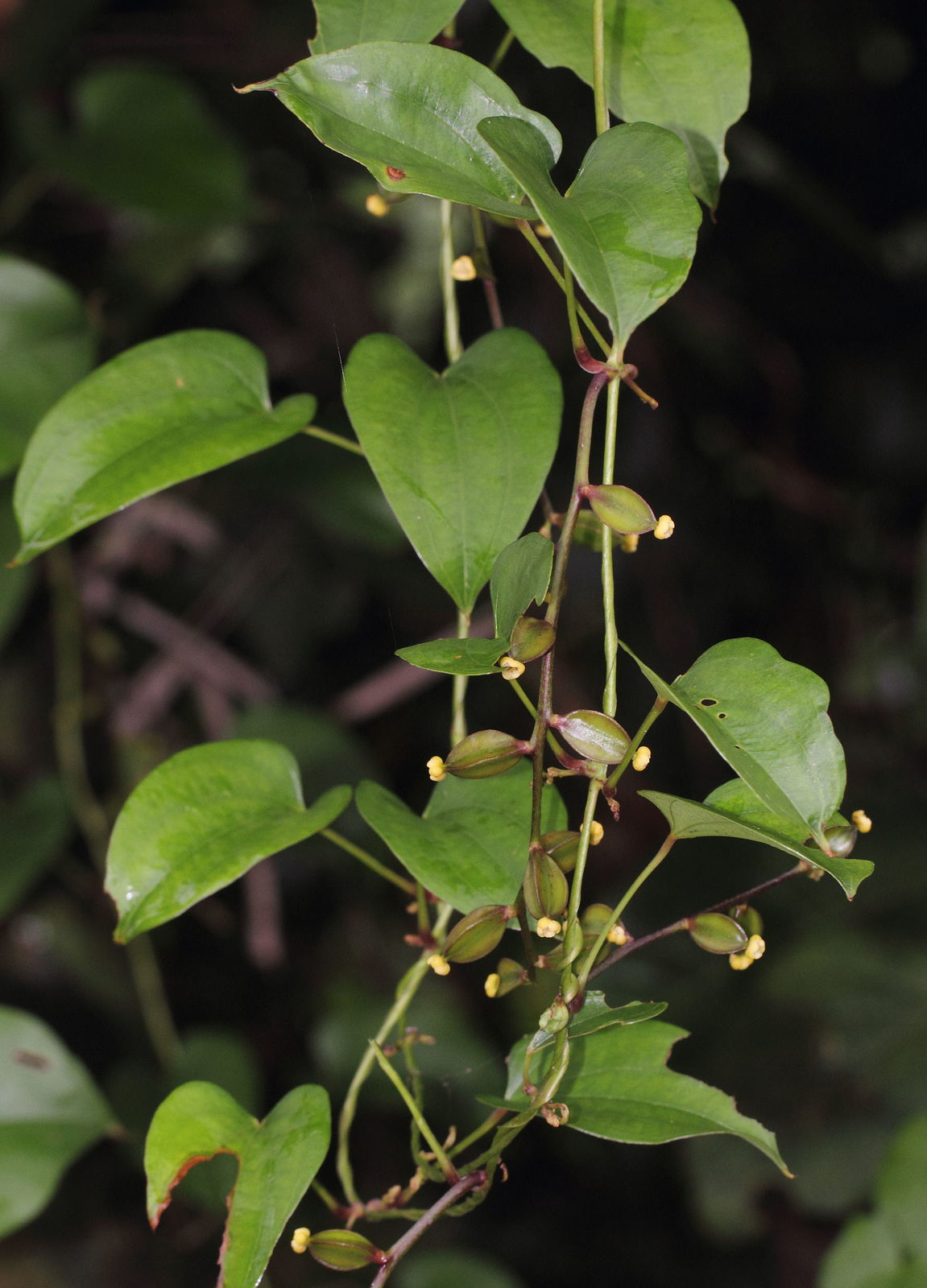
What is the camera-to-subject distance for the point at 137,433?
18.4 inches

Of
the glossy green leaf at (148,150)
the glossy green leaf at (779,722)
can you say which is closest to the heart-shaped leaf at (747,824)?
the glossy green leaf at (779,722)

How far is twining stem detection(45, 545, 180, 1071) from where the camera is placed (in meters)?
1.04

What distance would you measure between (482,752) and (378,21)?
0.29 meters

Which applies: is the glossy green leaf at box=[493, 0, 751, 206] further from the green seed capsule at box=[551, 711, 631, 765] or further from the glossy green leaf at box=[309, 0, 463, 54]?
the green seed capsule at box=[551, 711, 631, 765]

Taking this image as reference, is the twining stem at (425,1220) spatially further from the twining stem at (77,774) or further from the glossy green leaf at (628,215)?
the twining stem at (77,774)

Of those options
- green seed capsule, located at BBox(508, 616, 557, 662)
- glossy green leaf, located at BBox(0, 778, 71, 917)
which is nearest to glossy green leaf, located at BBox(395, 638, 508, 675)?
green seed capsule, located at BBox(508, 616, 557, 662)

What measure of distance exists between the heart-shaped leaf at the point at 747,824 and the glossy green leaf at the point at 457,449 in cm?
11

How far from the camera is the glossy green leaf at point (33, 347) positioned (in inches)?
25.2

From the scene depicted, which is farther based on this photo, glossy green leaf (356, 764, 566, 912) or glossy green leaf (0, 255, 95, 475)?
glossy green leaf (0, 255, 95, 475)

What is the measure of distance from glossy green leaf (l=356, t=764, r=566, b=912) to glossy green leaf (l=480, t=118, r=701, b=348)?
0.60 ft

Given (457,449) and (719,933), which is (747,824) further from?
(457,449)

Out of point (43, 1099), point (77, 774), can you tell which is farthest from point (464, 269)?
point (77, 774)

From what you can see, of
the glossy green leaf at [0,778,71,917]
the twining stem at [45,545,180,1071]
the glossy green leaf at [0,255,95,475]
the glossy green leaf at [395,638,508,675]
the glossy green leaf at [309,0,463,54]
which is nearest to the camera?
the glossy green leaf at [395,638,508,675]

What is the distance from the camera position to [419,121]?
358 millimetres
